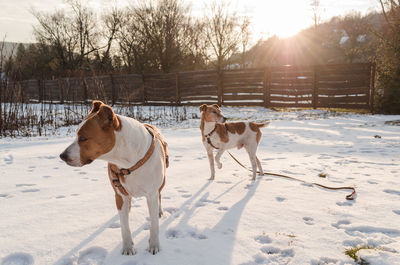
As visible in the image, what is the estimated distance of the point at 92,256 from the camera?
2.48 metres

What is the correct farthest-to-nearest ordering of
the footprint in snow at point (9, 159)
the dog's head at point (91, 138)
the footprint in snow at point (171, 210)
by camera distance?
the footprint in snow at point (9, 159), the footprint in snow at point (171, 210), the dog's head at point (91, 138)

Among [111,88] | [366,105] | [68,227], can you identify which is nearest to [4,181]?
[68,227]

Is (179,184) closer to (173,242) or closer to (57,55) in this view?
(173,242)

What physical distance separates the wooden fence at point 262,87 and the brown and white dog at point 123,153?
36.0 ft

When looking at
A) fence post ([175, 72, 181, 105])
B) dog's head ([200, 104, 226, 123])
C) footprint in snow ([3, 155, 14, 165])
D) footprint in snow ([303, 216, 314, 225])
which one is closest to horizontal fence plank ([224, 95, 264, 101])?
fence post ([175, 72, 181, 105])

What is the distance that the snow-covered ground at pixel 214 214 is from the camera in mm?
2494

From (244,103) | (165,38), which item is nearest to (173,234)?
(244,103)

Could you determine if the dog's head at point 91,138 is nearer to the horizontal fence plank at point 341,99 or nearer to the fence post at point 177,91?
the horizontal fence plank at point 341,99

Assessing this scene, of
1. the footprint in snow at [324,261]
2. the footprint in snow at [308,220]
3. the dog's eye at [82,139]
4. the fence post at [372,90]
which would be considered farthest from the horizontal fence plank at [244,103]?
Result: the dog's eye at [82,139]

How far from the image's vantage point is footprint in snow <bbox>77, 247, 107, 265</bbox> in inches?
93.9

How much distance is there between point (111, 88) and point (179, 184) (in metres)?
20.0

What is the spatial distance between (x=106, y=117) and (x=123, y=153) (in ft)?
1.17

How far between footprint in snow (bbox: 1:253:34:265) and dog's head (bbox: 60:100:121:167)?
109cm

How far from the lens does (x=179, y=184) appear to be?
4.57 metres
